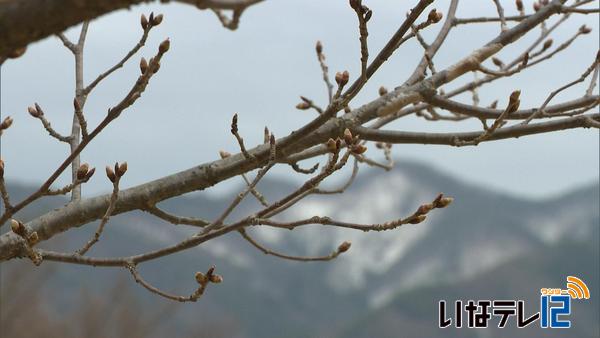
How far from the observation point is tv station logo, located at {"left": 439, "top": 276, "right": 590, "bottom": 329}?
229 inches

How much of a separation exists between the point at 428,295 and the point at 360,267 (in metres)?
38.3

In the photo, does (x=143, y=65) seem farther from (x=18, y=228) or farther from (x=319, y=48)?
(x=319, y=48)

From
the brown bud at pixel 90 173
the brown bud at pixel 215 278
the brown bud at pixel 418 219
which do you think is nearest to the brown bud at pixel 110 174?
the brown bud at pixel 90 173

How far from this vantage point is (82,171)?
287 cm

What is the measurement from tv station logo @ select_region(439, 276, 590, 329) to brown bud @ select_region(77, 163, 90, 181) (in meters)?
3.34

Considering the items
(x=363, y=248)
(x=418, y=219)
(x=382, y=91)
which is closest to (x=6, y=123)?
(x=418, y=219)

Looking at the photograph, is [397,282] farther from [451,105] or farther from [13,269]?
[451,105]

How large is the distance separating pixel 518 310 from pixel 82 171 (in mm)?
3912

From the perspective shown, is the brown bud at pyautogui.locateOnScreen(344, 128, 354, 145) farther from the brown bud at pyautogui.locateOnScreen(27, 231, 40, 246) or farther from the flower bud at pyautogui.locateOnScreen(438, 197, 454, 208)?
the brown bud at pyautogui.locateOnScreen(27, 231, 40, 246)

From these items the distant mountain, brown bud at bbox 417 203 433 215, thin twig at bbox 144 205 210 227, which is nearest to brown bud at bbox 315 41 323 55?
thin twig at bbox 144 205 210 227

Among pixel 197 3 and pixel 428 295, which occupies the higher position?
pixel 428 295

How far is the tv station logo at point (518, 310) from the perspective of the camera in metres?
5.82

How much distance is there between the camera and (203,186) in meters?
3.35

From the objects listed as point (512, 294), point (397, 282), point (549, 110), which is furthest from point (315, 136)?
point (397, 282)
